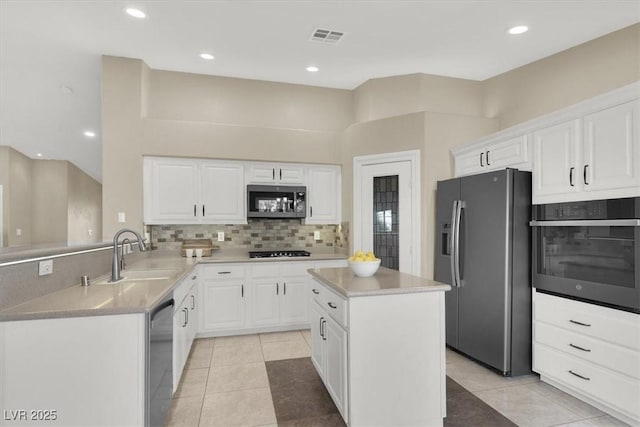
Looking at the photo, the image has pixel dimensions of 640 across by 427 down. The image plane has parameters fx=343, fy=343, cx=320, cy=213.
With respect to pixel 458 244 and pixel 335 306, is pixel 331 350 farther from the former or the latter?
pixel 458 244

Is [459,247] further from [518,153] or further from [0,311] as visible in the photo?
[0,311]

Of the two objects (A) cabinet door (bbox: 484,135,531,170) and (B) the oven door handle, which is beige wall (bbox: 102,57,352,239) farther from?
(B) the oven door handle

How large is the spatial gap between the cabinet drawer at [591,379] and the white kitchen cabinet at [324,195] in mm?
2649

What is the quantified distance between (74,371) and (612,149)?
3416mm

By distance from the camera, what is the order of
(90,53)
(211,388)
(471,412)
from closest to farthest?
1. (471,412)
2. (211,388)
3. (90,53)

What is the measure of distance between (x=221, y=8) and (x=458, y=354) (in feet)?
12.7

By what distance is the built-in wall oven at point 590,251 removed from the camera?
85.6 inches

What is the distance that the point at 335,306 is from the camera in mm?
2262

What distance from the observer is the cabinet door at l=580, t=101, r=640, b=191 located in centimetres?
216

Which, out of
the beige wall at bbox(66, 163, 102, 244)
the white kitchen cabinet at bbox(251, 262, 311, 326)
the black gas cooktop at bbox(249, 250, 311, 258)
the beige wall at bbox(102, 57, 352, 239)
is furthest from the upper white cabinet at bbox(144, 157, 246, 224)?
the beige wall at bbox(66, 163, 102, 244)

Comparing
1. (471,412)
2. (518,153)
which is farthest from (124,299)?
(518,153)

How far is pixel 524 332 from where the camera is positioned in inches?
113

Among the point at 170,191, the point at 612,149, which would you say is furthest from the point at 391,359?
the point at 170,191

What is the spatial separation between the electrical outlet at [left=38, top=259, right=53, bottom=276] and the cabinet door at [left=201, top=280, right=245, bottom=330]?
1870 mm
